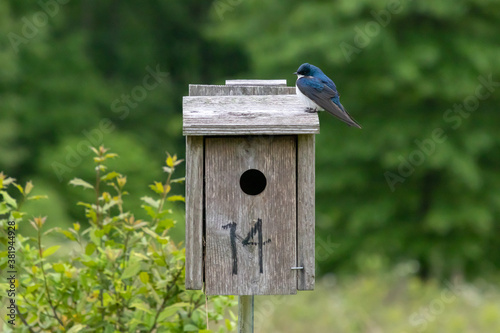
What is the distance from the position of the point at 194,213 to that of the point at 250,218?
0.24 m

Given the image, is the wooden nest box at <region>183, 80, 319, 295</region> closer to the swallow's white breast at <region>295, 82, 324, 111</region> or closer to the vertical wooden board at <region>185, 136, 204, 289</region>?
the vertical wooden board at <region>185, 136, 204, 289</region>

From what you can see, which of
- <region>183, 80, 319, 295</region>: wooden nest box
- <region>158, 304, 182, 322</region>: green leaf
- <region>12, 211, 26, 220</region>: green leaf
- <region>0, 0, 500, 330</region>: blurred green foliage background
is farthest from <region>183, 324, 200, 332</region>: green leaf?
<region>0, 0, 500, 330</region>: blurred green foliage background

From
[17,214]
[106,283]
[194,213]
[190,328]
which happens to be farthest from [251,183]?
[17,214]

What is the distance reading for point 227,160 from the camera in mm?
3119

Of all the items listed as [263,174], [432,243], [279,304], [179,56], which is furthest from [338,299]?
[179,56]

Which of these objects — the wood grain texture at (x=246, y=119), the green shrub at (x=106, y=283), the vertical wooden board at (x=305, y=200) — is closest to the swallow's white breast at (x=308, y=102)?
the wood grain texture at (x=246, y=119)

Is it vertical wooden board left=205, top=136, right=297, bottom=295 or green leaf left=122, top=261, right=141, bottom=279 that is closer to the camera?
vertical wooden board left=205, top=136, right=297, bottom=295

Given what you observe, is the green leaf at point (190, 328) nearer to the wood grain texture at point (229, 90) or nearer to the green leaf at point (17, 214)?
the green leaf at point (17, 214)

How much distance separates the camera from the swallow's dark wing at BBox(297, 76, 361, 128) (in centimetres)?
338

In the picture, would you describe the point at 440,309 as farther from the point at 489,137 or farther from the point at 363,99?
the point at 363,99

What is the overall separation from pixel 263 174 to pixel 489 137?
964 cm

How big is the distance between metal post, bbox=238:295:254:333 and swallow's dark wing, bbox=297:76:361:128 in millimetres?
932

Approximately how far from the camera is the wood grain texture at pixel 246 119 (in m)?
3.01

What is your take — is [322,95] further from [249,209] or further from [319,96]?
[249,209]
